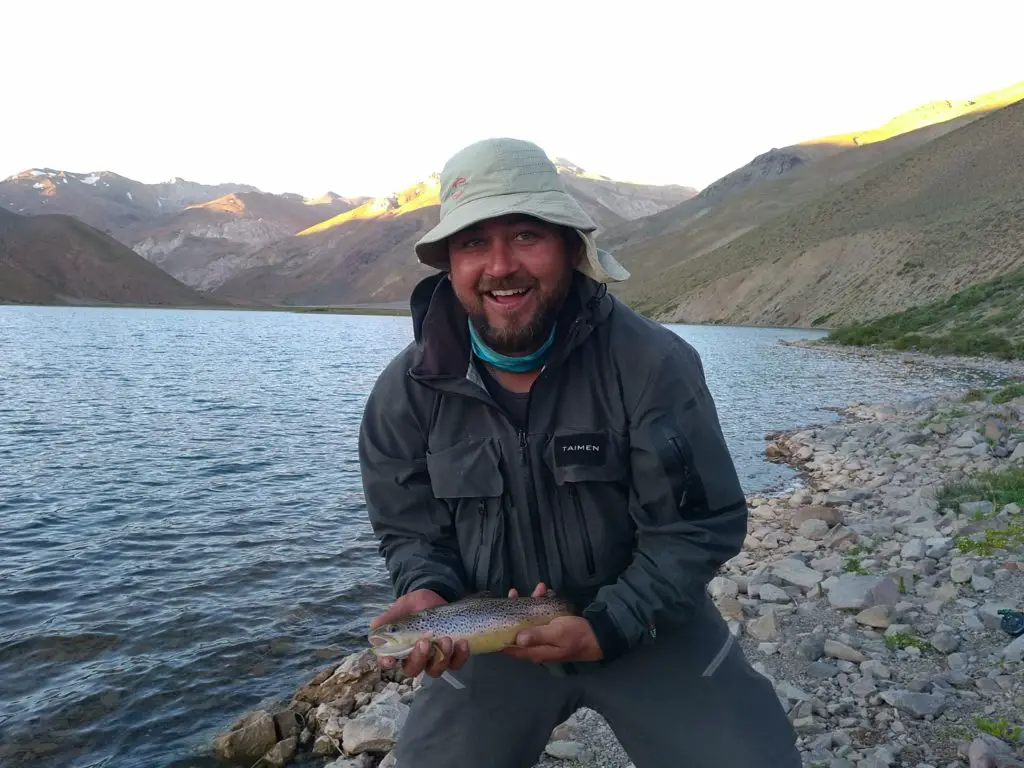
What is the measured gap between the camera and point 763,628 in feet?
22.4

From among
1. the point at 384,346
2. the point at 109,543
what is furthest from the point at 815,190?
the point at 109,543

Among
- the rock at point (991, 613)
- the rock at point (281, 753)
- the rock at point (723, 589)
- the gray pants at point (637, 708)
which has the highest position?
the gray pants at point (637, 708)

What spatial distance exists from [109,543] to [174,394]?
2022 centimetres

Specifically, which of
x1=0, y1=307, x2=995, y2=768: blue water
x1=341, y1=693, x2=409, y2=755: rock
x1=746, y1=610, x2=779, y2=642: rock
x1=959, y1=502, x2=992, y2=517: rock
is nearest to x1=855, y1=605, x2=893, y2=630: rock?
x1=746, y1=610, x2=779, y2=642: rock

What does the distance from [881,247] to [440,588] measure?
85921 mm

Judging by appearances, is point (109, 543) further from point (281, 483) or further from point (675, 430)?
point (675, 430)

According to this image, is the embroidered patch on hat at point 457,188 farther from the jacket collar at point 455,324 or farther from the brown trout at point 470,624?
the brown trout at point 470,624

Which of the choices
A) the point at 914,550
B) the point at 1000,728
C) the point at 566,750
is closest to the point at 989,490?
the point at 914,550

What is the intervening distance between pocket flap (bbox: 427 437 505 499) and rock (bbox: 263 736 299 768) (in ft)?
13.8

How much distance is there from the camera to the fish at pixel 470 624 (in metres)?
3.19

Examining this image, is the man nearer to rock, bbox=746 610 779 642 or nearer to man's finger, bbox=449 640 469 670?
man's finger, bbox=449 640 469 670

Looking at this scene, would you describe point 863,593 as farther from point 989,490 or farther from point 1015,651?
point 989,490

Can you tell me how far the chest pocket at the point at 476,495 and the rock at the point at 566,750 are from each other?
Result: 83.4 inches

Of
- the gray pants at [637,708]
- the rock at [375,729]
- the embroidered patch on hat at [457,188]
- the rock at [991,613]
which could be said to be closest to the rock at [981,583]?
the rock at [991,613]
